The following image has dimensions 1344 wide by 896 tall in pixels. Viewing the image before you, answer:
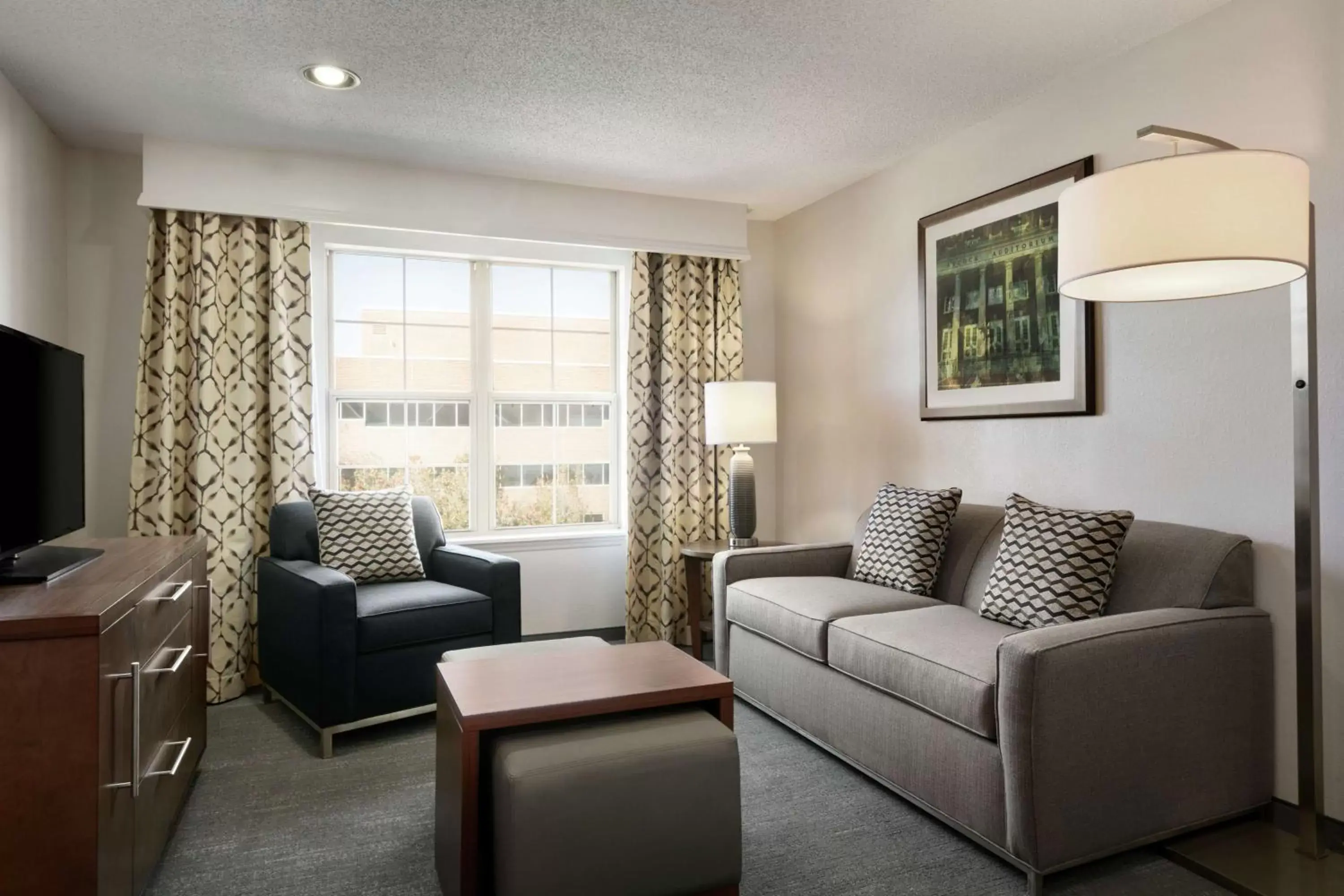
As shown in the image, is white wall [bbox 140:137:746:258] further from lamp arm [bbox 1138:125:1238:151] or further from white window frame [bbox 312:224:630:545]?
lamp arm [bbox 1138:125:1238:151]

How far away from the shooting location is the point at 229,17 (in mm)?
2518

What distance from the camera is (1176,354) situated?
2633 millimetres

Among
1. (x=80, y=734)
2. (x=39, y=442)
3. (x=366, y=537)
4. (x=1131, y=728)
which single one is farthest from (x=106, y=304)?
(x=1131, y=728)

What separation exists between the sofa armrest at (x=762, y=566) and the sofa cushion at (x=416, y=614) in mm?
1001

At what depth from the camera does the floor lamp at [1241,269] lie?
167cm

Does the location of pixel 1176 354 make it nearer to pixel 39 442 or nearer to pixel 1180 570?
pixel 1180 570

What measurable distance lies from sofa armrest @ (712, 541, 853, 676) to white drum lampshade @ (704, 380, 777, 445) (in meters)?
0.65

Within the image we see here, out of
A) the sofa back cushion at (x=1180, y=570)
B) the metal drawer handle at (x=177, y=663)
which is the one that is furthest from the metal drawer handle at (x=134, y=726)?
the sofa back cushion at (x=1180, y=570)

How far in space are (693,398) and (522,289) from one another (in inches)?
45.4

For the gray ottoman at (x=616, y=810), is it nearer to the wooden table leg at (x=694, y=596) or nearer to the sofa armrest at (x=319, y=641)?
the sofa armrest at (x=319, y=641)

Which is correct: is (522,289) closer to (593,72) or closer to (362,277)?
(362,277)

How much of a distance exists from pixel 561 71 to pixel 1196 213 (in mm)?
2130

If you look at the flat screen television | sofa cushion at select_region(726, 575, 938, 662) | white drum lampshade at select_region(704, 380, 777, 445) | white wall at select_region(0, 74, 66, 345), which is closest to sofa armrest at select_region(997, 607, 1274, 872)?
sofa cushion at select_region(726, 575, 938, 662)

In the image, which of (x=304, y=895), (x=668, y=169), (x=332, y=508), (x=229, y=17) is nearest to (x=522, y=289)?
(x=668, y=169)
